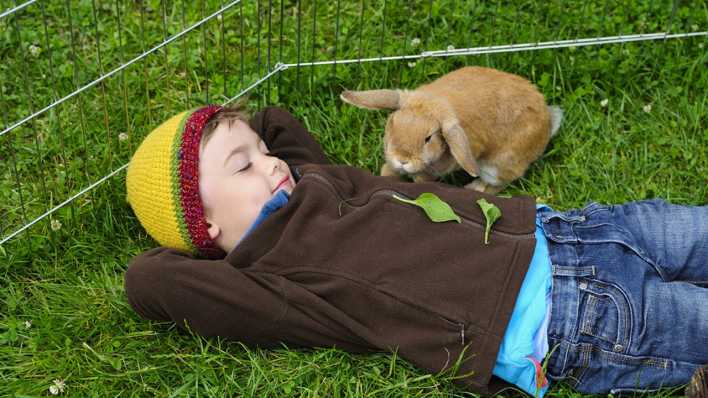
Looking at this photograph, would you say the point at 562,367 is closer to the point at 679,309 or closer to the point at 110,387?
the point at 679,309

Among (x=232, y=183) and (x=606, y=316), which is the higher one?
(x=232, y=183)

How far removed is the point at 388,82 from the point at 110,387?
2.08 m

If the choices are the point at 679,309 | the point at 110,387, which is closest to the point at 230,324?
the point at 110,387

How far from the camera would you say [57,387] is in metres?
3.12

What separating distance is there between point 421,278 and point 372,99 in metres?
1.13

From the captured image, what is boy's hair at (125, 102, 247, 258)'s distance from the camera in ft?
10.7

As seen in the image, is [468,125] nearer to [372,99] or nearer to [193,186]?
[372,99]

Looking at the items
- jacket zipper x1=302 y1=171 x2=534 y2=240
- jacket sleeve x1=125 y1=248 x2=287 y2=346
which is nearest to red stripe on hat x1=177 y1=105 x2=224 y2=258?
jacket sleeve x1=125 y1=248 x2=287 y2=346

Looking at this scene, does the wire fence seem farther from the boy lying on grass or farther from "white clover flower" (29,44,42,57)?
the boy lying on grass

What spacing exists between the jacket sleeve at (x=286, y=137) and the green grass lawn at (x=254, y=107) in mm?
312

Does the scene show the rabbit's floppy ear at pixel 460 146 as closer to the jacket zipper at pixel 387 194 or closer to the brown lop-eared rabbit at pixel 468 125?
the brown lop-eared rabbit at pixel 468 125

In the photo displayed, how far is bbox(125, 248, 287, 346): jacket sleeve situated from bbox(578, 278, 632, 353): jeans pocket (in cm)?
106

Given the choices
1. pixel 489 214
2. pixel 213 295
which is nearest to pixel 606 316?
pixel 489 214

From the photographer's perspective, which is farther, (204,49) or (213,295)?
(204,49)
